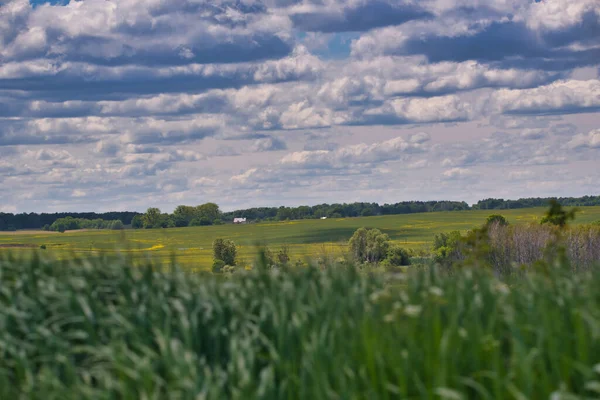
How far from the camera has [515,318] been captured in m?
5.82

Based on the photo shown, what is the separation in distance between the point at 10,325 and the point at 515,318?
12.9ft

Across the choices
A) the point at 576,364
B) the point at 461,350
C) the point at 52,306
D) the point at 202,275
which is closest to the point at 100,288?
the point at 52,306

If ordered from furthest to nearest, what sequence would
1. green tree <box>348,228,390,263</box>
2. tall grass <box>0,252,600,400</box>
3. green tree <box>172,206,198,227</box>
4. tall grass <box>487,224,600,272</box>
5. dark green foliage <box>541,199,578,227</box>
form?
1. green tree <box>172,206,198,227</box>
2. green tree <box>348,228,390,263</box>
3. tall grass <box>487,224,600,272</box>
4. dark green foliage <box>541,199,578,227</box>
5. tall grass <box>0,252,600,400</box>

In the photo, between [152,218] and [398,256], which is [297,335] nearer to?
[398,256]

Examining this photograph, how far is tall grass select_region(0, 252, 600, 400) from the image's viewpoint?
17.1ft

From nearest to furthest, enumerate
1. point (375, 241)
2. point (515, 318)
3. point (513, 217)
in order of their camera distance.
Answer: point (515, 318)
point (375, 241)
point (513, 217)

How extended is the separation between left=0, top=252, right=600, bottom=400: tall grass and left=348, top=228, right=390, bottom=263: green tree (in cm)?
10573

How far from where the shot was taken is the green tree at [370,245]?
11634 cm

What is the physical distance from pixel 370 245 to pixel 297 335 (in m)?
115

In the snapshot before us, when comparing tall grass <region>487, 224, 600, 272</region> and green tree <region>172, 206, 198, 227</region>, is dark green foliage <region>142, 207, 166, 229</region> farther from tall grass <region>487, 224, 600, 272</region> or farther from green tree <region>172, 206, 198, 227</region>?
tall grass <region>487, 224, 600, 272</region>

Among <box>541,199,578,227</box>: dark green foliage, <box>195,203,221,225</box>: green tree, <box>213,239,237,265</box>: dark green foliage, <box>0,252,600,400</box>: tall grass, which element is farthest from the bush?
<box>0,252,600,400</box>: tall grass

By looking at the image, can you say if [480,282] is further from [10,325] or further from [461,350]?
[10,325]

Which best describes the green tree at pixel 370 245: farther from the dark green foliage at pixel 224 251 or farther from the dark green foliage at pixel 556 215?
the dark green foliage at pixel 556 215

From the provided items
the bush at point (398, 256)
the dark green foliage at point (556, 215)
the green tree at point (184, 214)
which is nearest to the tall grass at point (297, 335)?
the dark green foliage at point (556, 215)
